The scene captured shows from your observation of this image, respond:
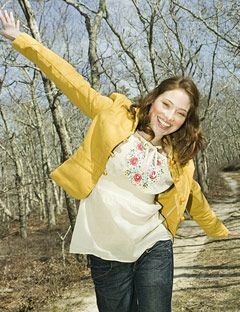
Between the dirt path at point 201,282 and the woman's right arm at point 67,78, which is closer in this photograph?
the woman's right arm at point 67,78

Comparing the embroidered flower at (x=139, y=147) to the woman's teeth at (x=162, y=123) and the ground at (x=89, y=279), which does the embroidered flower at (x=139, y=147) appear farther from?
the ground at (x=89, y=279)

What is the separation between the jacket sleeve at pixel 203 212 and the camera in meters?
2.93

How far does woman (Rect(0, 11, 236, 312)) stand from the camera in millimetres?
2520

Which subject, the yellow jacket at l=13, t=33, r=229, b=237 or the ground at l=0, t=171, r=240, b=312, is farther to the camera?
the ground at l=0, t=171, r=240, b=312

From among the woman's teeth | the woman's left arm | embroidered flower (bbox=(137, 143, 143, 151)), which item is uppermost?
the woman's teeth

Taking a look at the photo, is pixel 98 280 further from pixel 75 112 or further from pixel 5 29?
pixel 75 112

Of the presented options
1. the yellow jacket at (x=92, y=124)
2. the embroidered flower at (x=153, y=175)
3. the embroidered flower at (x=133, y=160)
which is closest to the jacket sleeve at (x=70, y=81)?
the yellow jacket at (x=92, y=124)

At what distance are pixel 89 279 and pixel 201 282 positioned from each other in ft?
8.29

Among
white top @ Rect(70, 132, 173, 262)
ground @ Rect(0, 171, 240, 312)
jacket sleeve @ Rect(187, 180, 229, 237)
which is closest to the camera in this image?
white top @ Rect(70, 132, 173, 262)

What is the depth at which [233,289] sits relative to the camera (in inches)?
269

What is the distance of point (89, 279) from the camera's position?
8891mm

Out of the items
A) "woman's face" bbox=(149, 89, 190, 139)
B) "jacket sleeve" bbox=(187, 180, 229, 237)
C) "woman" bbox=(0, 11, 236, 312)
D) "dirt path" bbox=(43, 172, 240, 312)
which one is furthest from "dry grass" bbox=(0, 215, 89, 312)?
"woman's face" bbox=(149, 89, 190, 139)

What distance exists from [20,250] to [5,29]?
14.9 m

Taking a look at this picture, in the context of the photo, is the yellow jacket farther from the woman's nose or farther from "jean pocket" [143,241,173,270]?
"jean pocket" [143,241,173,270]
